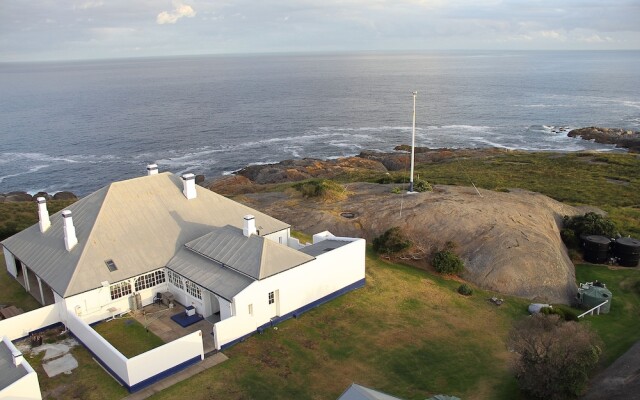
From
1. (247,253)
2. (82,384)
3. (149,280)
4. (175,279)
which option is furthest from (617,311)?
(82,384)

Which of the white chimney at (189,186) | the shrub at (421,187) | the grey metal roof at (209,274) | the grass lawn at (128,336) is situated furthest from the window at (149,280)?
the shrub at (421,187)

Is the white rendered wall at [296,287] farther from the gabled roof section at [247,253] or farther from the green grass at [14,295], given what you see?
the green grass at [14,295]

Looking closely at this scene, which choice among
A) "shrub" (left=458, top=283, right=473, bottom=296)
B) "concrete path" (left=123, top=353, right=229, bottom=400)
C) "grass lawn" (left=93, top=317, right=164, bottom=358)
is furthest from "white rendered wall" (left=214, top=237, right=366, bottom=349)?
"shrub" (left=458, top=283, right=473, bottom=296)

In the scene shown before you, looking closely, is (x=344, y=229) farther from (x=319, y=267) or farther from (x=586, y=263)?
(x=586, y=263)

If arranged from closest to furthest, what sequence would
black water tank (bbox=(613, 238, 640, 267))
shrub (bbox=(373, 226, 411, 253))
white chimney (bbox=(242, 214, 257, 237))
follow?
white chimney (bbox=(242, 214, 257, 237)), black water tank (bbox=(613, 238, 640, 267)), shrub (bbox=(373, 226, 411, 253))

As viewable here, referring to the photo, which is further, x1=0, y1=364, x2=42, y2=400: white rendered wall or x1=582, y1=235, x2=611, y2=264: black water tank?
x1=582, y1=235, x2=611, y2=264: black water tank

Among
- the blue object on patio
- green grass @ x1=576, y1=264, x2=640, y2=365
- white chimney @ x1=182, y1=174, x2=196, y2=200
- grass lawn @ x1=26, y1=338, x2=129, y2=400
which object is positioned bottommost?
green grass @ x1=576, y1=264, x2=640, y2=365

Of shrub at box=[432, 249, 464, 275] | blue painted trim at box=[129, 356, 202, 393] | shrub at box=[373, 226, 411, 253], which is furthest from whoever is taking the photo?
shrub at box=[373, 226, 411, 253]

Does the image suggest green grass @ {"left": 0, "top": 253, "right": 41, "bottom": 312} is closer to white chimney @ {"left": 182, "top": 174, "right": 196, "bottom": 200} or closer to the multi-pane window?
the multi-pane window

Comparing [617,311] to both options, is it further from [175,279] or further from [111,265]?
[111,265]
